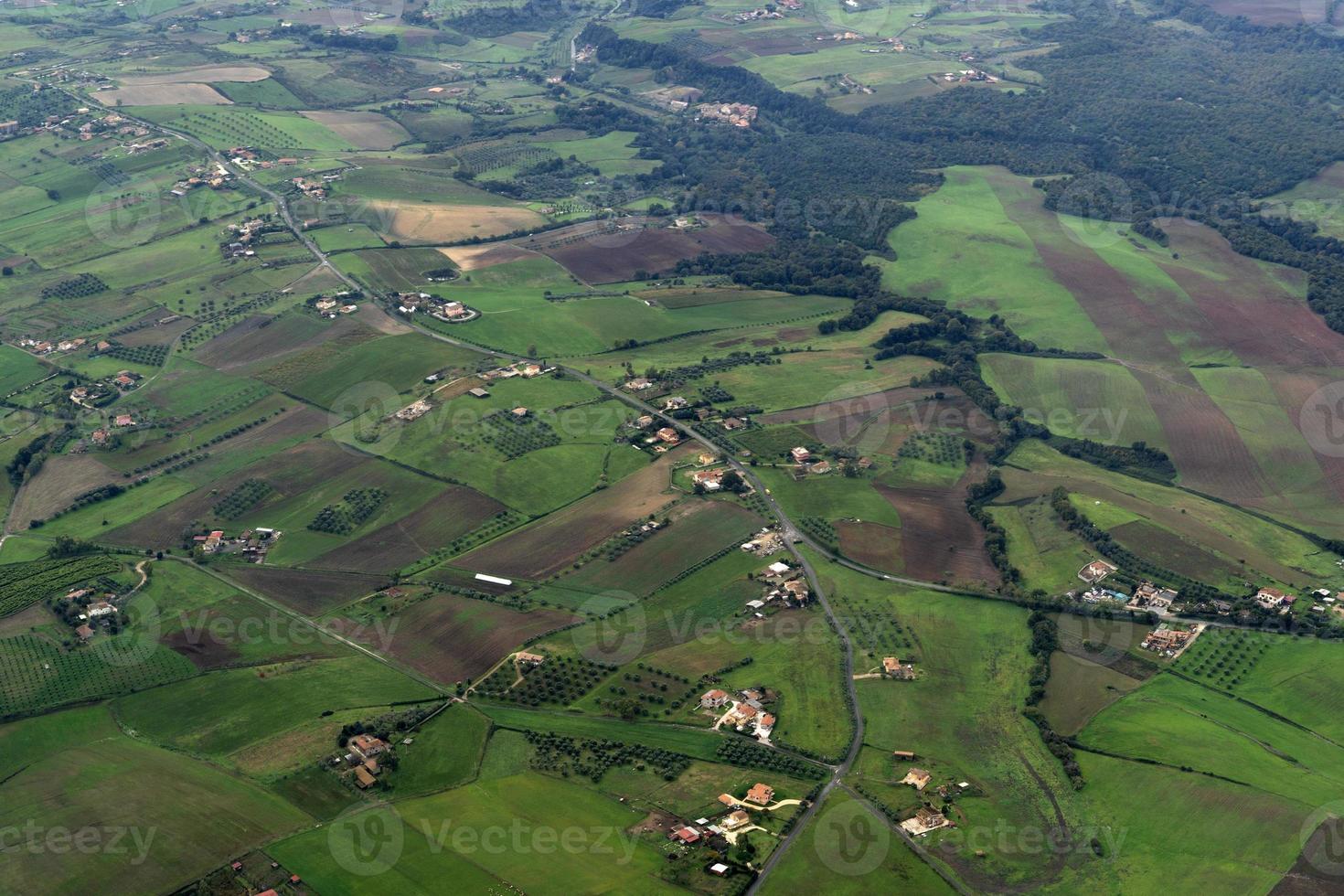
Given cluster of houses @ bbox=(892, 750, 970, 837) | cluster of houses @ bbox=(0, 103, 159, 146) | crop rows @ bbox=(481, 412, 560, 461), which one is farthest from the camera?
cluster of houses @ bbox=(0, 103, 159, 146)

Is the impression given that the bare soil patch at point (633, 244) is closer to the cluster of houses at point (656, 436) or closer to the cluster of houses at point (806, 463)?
the cluster of houses at point (656, 436)

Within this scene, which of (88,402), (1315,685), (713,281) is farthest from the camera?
(713,281)

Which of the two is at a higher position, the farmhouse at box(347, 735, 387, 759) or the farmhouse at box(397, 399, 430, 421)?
the farmhouse at box(347, 735, 387, 759)

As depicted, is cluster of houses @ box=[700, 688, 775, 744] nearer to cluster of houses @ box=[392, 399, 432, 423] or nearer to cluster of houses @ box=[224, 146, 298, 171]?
cluster of houses @ box=[392, 399, 432, 423]

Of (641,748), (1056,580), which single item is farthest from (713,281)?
(641,748)

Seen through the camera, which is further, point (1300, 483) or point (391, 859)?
point (1300, 483)

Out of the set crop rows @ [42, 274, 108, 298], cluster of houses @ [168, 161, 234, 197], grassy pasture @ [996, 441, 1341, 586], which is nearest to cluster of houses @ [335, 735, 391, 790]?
grassy pasture @ [996, 441, 1341, 586]

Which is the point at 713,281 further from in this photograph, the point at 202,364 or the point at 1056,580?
the point at 1056,580
